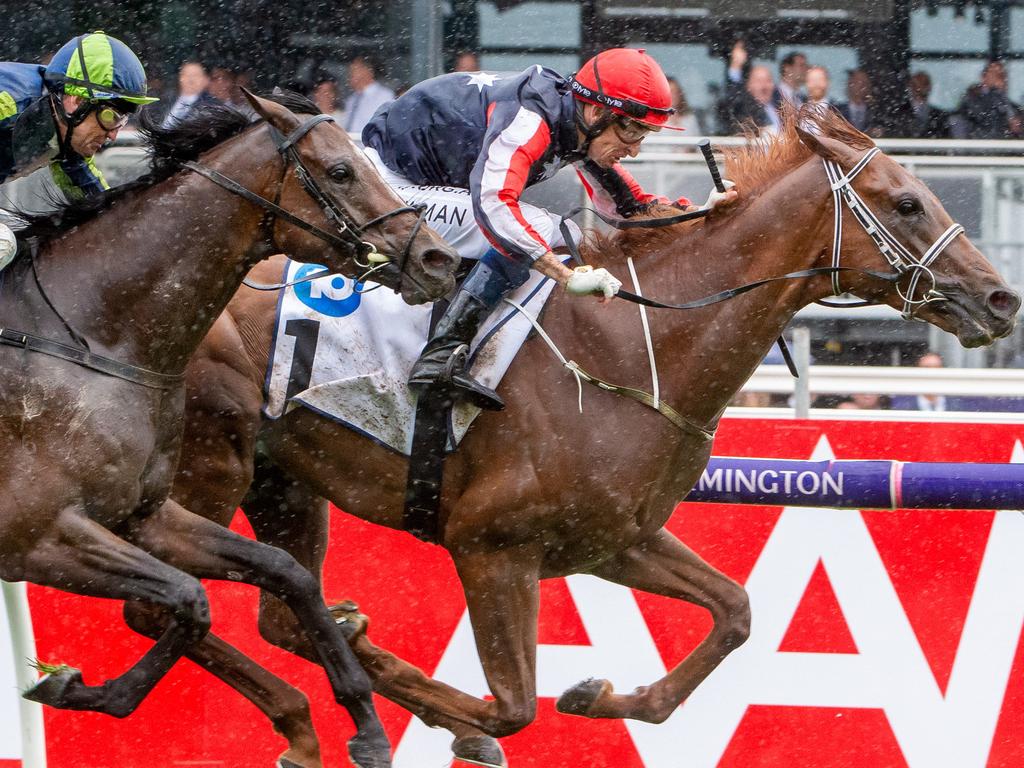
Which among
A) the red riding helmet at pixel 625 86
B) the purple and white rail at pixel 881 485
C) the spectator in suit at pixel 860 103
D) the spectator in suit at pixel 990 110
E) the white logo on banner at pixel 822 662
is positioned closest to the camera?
the red riding helmet at pixel 625 86

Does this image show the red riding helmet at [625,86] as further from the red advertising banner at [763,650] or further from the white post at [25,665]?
the white post at [25,665]

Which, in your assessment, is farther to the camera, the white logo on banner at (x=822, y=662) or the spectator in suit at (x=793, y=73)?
the spectator in suit at (x=793, y=73)

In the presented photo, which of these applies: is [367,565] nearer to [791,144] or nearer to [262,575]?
[262,575]

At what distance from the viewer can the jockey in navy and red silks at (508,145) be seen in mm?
4082

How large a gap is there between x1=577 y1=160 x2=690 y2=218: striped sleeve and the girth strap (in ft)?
5.28

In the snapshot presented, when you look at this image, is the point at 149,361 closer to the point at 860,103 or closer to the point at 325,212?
the point at 325,212

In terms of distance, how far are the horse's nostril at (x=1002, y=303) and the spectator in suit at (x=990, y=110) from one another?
5246 mm

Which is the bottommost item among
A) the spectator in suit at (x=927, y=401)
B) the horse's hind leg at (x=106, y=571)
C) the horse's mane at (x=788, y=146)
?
the spectator in suit at (x=927, y=401)

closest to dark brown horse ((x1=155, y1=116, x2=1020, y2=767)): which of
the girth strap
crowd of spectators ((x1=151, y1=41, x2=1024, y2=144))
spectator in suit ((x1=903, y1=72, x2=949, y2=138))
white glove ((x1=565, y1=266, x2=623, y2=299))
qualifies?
white glove ((x1=565, y1=266, x2=623, y2=299))

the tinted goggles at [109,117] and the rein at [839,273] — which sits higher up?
the tinted goggles at [109,117]

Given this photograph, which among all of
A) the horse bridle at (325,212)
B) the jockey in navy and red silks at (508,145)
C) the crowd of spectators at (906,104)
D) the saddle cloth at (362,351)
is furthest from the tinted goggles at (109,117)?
the crowd of spectators at (906,104)

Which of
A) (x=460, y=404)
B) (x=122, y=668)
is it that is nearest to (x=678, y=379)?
(x=460, y=404)

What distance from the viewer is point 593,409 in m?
4.27

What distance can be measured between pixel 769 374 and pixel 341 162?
2.70m
